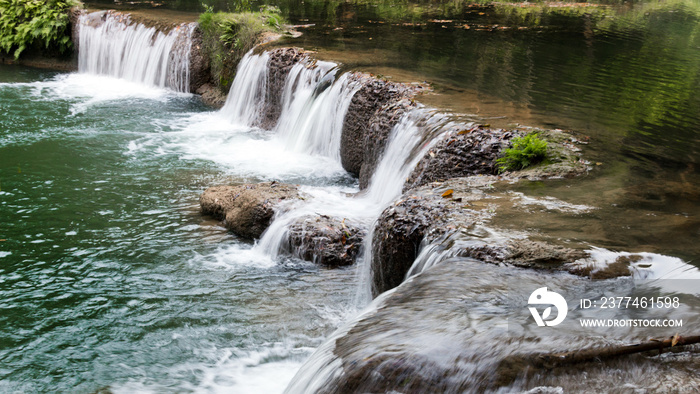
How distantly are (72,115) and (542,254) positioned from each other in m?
12.1

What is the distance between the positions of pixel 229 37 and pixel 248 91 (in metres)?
2.27

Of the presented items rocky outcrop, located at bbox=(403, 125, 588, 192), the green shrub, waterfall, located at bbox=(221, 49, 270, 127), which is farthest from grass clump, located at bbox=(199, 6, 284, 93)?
rocky outcrop, located at bbox=(403, 125, 588, 192)

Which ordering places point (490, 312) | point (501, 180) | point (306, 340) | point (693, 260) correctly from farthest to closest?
1. point (501, 180)
2. point (306, 340)
3. point (693, 260)
4. point (490, 312)

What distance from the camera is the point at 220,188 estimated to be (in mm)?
8602

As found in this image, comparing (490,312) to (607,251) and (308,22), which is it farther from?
(308,22)

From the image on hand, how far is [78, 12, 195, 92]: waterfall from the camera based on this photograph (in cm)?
1598

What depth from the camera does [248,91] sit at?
43.4 ft

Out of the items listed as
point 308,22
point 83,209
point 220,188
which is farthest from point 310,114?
point 308,22

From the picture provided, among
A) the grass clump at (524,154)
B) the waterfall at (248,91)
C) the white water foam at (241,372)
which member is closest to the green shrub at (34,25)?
the waterfall at (248,91)

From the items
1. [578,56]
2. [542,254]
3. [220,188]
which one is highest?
[578,56]

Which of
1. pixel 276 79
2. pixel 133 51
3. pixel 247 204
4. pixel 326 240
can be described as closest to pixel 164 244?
pixel 247 204

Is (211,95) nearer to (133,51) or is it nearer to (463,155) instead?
(133,51)

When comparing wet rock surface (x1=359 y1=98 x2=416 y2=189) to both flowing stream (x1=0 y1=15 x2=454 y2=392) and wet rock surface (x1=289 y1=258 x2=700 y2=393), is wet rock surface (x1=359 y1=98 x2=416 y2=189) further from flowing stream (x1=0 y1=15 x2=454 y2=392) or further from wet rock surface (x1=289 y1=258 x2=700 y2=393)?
wet rock surface (x1=289 y1=258 x2=700 y2=393)

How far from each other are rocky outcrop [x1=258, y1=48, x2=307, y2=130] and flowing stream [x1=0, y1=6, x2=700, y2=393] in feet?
0.68
